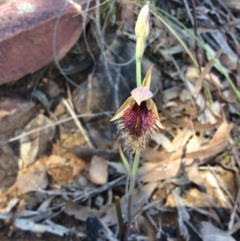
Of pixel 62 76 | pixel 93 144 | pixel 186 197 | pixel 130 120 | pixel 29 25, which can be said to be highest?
pixel 29 25

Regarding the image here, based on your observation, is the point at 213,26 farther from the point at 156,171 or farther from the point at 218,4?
the point at 156,171

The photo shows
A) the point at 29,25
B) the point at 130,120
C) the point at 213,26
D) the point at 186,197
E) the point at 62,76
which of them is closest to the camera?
the point at 130,120

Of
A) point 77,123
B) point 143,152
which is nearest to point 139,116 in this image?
point 143,152

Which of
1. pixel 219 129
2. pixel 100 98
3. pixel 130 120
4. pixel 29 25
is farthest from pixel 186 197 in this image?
pixel 29 25

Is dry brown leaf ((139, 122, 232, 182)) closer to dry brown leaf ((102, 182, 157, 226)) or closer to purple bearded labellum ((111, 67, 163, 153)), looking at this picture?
dry brown leaf ((102, 182, 157, 226))

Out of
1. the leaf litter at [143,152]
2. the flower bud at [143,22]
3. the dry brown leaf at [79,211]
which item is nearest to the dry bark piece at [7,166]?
the leaf litter at [143,152]

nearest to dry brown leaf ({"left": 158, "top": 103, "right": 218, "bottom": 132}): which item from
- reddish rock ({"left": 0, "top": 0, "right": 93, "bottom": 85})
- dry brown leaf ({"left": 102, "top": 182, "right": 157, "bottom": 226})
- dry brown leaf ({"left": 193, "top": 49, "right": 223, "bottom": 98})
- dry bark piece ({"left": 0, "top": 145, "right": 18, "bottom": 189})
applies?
dry brown leaf ({"left": 193, "top": 49, "right": 223, "bottom": 98})

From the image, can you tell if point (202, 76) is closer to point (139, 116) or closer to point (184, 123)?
→ point (184, 123)

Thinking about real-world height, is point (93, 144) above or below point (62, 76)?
below
